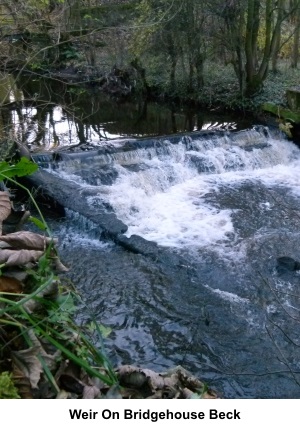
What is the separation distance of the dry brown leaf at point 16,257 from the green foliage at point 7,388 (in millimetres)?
476

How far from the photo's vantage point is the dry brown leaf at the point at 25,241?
2030 mm

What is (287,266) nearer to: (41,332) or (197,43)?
(41,332)

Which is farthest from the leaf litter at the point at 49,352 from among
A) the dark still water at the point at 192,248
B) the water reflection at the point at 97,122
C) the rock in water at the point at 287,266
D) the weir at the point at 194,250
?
the water reflection at the point at 97,122

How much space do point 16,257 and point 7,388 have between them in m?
0.54

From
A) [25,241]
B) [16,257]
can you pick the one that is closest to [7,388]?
[16,257]

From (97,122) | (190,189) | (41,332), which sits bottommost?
(190,189)

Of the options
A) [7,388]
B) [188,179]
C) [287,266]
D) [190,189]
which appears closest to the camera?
[7,388]

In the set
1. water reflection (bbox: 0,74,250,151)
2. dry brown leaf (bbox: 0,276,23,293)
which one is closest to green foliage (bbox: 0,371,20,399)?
dry brown leaf (bbox: 0,276,23,293)

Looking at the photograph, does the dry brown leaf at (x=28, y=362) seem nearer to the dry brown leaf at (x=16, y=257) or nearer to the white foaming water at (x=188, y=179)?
the dry brown leaf at (x=16, y=257)

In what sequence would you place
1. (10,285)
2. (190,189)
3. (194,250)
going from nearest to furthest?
(10,285) < (194,250) < (190,189)

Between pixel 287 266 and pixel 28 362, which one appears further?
pixel 287 266

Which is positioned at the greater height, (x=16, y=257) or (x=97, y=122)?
Result: (x=16, y=257)

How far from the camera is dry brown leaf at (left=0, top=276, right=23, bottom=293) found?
1.86 meters

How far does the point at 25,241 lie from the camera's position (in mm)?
2066
